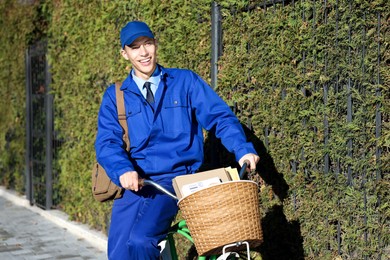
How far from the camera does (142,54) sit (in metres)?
4.42

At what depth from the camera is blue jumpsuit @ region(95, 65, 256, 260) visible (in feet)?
13.9

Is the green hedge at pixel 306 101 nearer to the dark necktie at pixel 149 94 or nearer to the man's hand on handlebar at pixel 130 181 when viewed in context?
the dark necktie at pixel 149 94

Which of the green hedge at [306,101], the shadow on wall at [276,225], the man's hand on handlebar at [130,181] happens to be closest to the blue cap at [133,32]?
the man's hand on handlebar at [130,181]

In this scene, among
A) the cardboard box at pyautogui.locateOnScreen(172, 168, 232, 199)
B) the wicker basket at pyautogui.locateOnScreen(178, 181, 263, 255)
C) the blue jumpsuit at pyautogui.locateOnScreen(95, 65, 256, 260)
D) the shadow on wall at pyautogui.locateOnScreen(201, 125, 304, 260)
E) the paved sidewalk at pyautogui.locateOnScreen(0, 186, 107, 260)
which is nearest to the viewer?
the wicker basket at pyautogui.locateOnScreen(178, 181, 263, 255)

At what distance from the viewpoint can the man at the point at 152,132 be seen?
13.9 feet

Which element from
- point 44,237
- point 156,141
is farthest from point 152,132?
point 44,237

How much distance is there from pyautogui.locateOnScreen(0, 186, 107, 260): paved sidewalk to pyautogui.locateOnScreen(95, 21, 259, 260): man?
135 inches

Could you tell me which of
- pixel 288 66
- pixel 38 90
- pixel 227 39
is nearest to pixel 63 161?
pixel 38 90

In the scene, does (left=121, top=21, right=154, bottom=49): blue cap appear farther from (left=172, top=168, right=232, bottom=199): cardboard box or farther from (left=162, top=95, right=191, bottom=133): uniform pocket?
(left=172, top=168, right=232, bottom=199): cardboard box

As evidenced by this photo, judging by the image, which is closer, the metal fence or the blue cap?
the blue cap

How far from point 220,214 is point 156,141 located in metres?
0.93

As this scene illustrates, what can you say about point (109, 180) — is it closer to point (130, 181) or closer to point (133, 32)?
point (130, 181)

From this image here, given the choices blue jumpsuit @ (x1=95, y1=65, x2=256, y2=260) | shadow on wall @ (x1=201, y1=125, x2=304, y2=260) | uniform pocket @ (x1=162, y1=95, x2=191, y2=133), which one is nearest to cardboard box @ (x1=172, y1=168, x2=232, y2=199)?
blue jumpsuit @ (x1=95, y1=65, x2=256, y2=260)

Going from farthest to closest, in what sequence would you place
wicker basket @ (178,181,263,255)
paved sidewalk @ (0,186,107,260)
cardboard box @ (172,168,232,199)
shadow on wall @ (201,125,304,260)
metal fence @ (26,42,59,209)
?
1. metal fence @ (26,42,59,209)
2. paved sidewalk @ (0,186,107,260)
3. shadow on wall @ (201,125,304,260)
4. cardboard box @ (172,168,232,199)
5. wicker basket @ (178,181,263,255)
